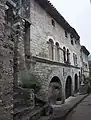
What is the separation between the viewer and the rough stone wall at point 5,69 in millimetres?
4013

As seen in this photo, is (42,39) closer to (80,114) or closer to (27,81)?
(27,81)

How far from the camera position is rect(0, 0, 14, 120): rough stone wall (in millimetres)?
4013

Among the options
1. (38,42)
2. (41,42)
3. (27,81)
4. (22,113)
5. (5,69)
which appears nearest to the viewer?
(5,69)

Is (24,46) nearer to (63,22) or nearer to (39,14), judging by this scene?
(39,14)

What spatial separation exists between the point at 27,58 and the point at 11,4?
2725mm

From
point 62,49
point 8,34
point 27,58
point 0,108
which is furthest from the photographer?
point 62,49

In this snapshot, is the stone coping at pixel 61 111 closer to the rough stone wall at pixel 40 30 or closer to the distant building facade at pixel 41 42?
the distant building facade at pixel 41 42

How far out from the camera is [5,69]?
4.18m

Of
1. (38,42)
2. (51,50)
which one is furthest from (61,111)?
(51,50)

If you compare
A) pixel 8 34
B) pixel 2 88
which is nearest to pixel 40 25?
pixel 8 34

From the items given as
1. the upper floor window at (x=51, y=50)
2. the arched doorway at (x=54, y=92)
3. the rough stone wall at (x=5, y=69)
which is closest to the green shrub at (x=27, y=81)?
the arched doorway at (x=54, y=92)

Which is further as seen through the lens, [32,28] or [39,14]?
[39,14]

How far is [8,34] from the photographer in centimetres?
443

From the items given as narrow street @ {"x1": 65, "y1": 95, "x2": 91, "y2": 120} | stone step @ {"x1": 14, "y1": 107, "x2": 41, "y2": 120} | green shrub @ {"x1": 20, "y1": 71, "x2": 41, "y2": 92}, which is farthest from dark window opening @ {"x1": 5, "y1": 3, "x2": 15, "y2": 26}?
narrow street @ {"x1": 65, "y1": 95, "x2": 91, "y2": 120}
